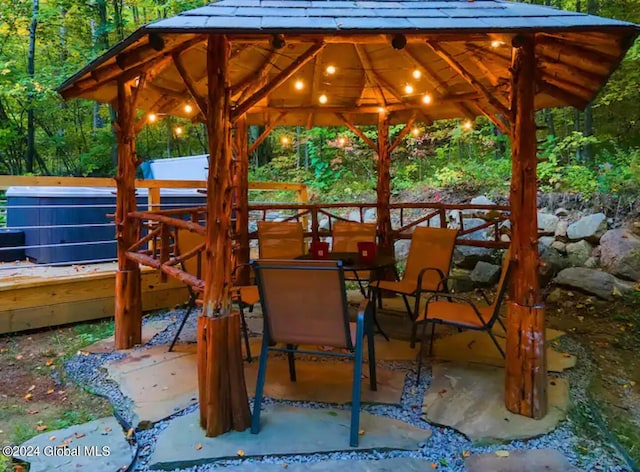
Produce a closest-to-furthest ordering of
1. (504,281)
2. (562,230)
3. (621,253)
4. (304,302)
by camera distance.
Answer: (304,302), (504,281), (621,253), (562,230)

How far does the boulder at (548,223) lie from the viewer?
657cm

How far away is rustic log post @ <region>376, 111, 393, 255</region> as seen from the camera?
586cm

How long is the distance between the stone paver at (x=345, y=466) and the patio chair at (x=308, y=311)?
0.50ft

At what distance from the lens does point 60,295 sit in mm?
4500

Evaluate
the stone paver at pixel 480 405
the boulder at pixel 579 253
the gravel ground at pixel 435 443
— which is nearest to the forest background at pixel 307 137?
the boulder at pixel 579 253

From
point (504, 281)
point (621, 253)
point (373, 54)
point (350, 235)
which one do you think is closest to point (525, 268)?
point (504, 281)

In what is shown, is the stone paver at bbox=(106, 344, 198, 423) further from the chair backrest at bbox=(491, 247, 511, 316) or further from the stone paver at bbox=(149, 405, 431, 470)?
the chair backrest at bbox=(491, 247, 511, 316)

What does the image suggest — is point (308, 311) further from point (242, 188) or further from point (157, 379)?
point (242, 188)

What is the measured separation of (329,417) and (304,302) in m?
0.76

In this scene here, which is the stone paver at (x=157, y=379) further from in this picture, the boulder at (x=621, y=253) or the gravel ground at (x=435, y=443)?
the boulder at (x=621, y=253)

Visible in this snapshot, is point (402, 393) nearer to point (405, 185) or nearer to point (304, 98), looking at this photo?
point (304, 98)

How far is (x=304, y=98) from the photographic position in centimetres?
564

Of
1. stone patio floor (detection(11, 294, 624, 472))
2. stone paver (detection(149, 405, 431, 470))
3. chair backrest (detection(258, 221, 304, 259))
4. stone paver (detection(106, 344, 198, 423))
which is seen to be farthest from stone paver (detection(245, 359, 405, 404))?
chair backrest (detection(258, 221, 304, 259))

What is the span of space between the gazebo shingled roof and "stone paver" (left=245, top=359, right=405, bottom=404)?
1994 millimetres
